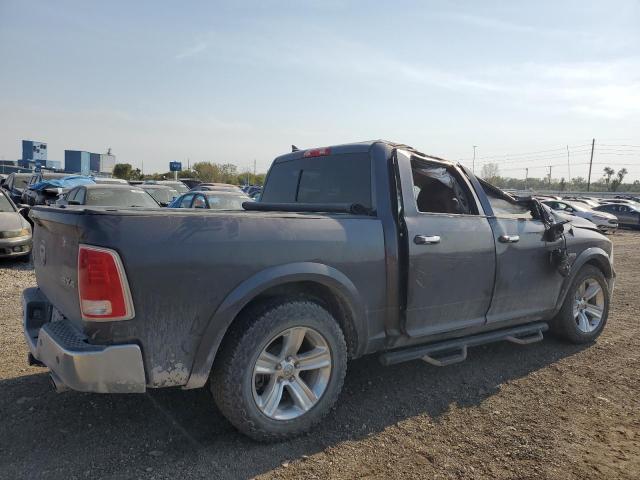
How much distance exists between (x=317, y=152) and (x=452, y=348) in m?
2.01

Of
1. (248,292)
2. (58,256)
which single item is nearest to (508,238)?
(248,292)

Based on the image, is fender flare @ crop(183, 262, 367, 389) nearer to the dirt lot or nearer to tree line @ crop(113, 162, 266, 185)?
the dirt lot

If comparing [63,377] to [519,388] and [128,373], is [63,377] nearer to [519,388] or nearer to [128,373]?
[128,373]

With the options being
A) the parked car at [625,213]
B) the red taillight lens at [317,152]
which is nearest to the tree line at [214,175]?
the parked car at [625,213]

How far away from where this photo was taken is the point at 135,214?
255cm

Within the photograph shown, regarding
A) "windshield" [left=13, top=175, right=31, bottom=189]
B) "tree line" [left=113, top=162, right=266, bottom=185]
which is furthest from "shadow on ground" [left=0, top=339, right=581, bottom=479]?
"tree line" [left=113, top=162, right=266, bottom=185]

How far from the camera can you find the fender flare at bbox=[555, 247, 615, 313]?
15.9 feet

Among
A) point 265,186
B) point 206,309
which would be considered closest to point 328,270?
point 206,309

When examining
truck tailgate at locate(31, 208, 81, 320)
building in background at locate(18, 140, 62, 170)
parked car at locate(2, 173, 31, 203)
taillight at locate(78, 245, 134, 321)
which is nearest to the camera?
taillight at locate(78, 245, 134, 321)

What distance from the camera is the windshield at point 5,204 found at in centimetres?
948

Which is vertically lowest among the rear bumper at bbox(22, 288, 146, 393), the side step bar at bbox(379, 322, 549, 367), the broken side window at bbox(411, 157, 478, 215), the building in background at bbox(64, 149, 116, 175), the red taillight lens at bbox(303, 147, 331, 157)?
the side step bar at bbox(379, 322, 549, 367)

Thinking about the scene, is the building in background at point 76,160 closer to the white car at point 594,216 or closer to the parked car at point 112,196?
the white car at point 594,216

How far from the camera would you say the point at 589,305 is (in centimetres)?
526

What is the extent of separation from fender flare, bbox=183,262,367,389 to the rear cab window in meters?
0.78
